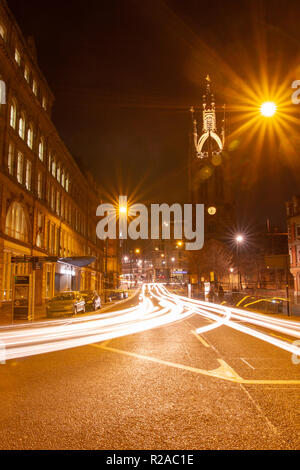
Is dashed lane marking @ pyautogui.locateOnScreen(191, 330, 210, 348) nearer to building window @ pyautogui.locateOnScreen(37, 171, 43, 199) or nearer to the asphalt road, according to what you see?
the asphalt road

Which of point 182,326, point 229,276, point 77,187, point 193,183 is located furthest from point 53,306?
point 193,183

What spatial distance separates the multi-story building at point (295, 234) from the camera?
164 ft

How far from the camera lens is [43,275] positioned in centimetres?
3338

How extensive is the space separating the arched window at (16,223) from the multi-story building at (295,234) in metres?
36.1

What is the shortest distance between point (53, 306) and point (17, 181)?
35.6 ft

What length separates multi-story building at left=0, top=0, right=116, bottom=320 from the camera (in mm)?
25609

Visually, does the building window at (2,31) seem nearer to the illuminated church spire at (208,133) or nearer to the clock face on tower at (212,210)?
the clock face on tower at (212,210)

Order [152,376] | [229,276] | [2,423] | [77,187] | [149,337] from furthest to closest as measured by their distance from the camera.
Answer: [229,276]
[77,187]
[149,337]
[152,376]
[2,423]

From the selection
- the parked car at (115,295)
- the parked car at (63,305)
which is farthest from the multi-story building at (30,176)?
the parked car at (115,295)

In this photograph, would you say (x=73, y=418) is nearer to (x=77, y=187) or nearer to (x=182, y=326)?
(x=182, y=326)

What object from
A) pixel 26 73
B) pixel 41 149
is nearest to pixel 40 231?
pixel 41 149

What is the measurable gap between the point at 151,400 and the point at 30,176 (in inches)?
1126

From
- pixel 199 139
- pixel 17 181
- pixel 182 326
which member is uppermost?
pixel 199 139

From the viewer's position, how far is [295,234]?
50406 millimetres
